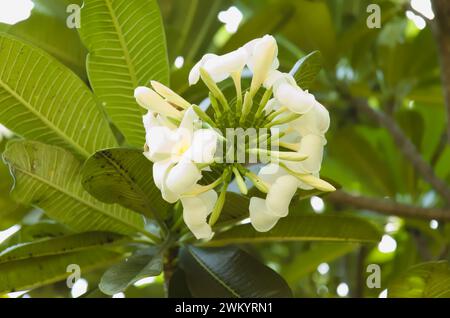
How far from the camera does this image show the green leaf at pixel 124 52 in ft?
3.34

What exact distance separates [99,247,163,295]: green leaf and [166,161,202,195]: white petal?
0.63 feet

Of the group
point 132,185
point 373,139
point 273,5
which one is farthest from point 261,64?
point 373,139

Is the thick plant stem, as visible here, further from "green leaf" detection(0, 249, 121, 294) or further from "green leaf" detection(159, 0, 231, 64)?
"green leaf" detection(159, 0, 231, 64)

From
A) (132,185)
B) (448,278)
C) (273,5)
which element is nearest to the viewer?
(132,185)

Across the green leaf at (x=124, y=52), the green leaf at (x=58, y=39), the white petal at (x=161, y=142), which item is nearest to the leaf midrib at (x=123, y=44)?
the green leaf at (x=124, y=52)

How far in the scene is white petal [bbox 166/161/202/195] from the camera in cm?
78

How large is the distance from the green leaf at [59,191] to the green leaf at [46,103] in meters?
0.04

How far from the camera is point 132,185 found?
101 cm

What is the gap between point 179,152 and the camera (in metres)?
0.80

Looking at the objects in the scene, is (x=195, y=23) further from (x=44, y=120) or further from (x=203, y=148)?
(x=203, y=148)

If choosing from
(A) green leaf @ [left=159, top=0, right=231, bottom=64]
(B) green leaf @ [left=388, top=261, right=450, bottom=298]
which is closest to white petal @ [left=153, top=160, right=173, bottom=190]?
(B) green leaf @ [left=388, top=261, right=450, bottom=298]

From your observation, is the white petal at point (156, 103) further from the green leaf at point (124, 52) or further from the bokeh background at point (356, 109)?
the bokeh background at point (356, 109)
